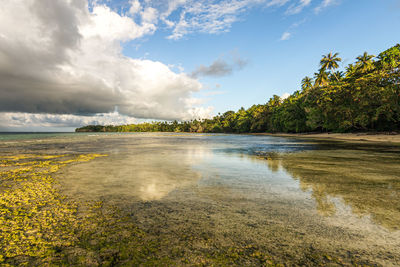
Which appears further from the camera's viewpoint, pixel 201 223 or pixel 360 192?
pixel 360 192

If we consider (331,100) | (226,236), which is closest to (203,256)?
(226,236)

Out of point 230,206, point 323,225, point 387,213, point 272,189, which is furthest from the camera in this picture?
point 272,189

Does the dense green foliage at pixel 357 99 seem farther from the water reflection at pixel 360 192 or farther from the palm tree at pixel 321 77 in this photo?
the water reflection at pixel 360 192

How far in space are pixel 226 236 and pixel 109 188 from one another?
4042mm

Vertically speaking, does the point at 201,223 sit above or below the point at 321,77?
below

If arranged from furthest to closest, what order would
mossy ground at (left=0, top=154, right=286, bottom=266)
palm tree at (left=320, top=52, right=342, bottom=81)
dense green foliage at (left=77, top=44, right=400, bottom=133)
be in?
palm tree at (left=320, top=52, right=342, bottom=81)
dense green foliage at (left=77, top=44, right=400, bottom=133)
mossy ground at (left=0, top=154, right=286, bottom=266)

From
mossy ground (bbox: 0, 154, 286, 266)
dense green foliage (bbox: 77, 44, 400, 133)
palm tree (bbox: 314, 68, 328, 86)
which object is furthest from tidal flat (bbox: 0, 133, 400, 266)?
palm tree (bbox: 314, 68, 328, 86)

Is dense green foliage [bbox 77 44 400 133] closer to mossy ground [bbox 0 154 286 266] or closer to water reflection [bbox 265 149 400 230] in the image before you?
water reflection [bbox 265 149 400 230]

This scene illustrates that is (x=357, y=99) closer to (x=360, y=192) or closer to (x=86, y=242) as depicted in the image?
(x=360, y=192)

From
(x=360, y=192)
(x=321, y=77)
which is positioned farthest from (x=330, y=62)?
(x=360, y=192)

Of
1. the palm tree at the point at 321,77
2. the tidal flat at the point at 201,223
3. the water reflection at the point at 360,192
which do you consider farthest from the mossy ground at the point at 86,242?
the palm tree at the point at 321,77

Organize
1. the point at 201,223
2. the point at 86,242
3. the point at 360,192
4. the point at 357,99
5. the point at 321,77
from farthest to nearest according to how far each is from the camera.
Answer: the point at 321,77
the point at 357,99
the point at 360,192
the point at 201,223
the point at 86,242

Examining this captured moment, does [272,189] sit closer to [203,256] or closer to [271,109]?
[203,256]

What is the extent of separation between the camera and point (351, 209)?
13.5ft
